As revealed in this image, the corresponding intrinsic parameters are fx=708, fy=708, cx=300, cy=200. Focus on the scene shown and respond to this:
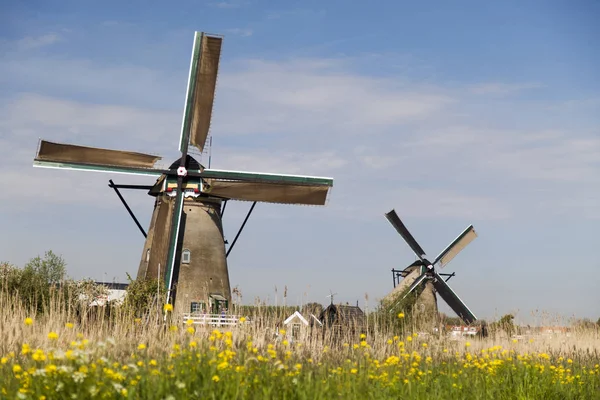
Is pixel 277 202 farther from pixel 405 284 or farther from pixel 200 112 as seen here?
pixel 405 284

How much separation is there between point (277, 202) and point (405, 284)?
1950 centimetres

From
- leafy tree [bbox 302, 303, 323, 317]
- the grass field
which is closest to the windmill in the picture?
leafy tree [bbox 302, 303, 323, 317]

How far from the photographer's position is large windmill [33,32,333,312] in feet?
79.9

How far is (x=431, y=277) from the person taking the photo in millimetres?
42500

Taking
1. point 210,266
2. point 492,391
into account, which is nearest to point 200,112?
point 210,266

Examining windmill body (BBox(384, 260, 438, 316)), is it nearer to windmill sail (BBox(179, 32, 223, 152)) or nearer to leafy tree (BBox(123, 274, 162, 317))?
windmill sail (BBox(179, 32, 223, 152))

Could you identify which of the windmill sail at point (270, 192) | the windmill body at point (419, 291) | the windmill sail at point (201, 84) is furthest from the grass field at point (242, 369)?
the windmill body at point (419, 291)

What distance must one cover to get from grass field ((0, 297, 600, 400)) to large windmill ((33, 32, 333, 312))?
11507mm

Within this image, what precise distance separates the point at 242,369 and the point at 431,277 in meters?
36.2

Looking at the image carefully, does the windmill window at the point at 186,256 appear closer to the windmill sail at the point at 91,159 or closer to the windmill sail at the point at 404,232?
the windmill sail at the point at 91,159

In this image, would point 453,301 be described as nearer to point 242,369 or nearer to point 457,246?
point 457,246

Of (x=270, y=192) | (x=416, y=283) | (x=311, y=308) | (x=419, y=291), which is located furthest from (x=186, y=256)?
(x=419, y=291)

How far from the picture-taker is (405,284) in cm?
4319

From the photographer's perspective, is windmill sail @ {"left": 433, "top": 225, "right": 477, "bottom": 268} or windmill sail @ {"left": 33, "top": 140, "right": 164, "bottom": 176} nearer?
windmill sail @ {"left": 33, "top": 140, "right": 164, "bottom": 176}
